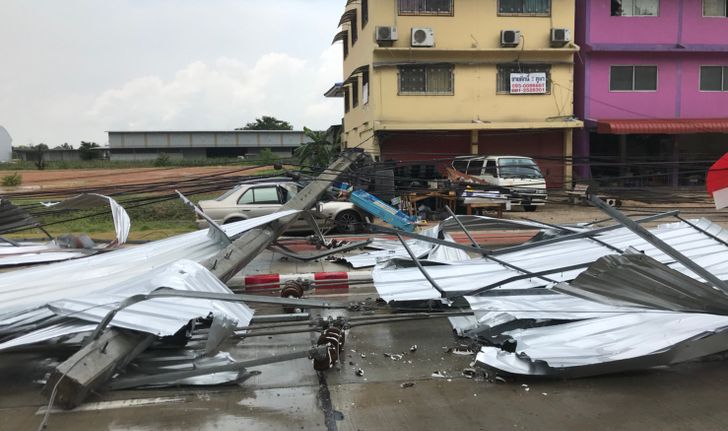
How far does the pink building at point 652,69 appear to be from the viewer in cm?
2303

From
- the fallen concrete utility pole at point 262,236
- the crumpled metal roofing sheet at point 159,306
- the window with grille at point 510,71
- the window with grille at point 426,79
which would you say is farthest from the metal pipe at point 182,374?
the window with grille at point 510,71

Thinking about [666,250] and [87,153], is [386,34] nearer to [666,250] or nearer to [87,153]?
[666,250]

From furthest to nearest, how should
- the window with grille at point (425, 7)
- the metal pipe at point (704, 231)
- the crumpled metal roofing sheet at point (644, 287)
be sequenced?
the window with grille at point (425, 7) < the metal pipe at point (704, 231) < the crumpled metal roofing sheet at point (644, 287)

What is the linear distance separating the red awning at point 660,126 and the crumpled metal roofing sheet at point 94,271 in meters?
18.2

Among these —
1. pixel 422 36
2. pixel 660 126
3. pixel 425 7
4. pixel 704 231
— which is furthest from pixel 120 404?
pixel 660 126

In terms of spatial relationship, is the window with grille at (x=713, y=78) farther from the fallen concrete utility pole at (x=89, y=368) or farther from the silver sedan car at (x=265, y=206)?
the fallen concrete utility pole at (x=89, y=368)

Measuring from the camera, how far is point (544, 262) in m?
6.72

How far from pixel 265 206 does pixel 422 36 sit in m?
11.3

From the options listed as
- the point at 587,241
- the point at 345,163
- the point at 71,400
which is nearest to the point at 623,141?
the point at 345,163

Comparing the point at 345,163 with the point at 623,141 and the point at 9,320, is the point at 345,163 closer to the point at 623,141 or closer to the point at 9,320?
the point at 9,320

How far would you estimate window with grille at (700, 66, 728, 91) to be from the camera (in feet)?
78.2

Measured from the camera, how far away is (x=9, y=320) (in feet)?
17.3

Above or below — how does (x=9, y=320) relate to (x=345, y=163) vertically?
below

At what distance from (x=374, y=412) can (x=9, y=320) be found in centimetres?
356
